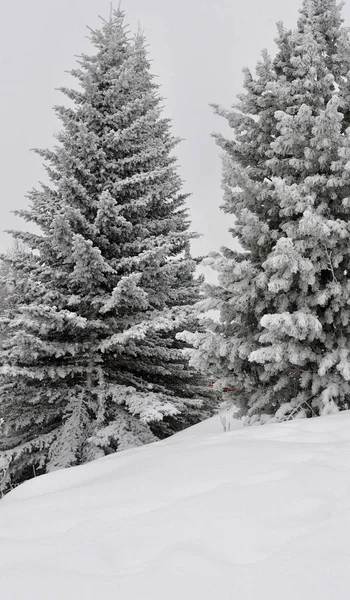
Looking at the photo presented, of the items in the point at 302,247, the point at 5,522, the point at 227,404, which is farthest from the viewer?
the point at 227,404

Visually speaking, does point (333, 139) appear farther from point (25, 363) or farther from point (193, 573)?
point (25, 363)

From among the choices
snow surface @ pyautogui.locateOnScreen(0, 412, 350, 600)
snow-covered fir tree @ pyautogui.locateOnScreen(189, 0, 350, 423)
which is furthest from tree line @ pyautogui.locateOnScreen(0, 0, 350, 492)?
snow surface @ pyautogui.locateOnScreen(0, 412, 350, 600)

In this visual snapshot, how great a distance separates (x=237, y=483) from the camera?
264 centimetres

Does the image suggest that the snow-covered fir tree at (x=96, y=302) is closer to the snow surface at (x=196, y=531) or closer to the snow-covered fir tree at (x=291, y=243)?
the snow-covered fir tree at (x=291, y=243)

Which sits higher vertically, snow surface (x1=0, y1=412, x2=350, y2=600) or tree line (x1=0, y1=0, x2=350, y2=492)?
tree line (x1=0, y1=0, x2=350, y2=492)

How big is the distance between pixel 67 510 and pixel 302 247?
3999 millimetres

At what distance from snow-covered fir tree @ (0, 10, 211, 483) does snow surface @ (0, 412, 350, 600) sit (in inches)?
125

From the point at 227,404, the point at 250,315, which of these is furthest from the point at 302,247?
the point at 227,404

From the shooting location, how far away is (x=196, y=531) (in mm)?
2109

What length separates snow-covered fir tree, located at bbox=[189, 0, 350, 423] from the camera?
4996mm

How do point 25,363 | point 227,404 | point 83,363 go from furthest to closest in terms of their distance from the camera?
1. point 83,363
2. point 25,363
3. point 227,404

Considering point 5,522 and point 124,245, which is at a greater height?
point 124,245

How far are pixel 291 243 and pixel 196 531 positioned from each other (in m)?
3.50

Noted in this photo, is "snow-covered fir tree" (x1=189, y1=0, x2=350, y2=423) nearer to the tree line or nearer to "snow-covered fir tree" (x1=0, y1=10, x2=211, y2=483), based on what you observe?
the tree line
